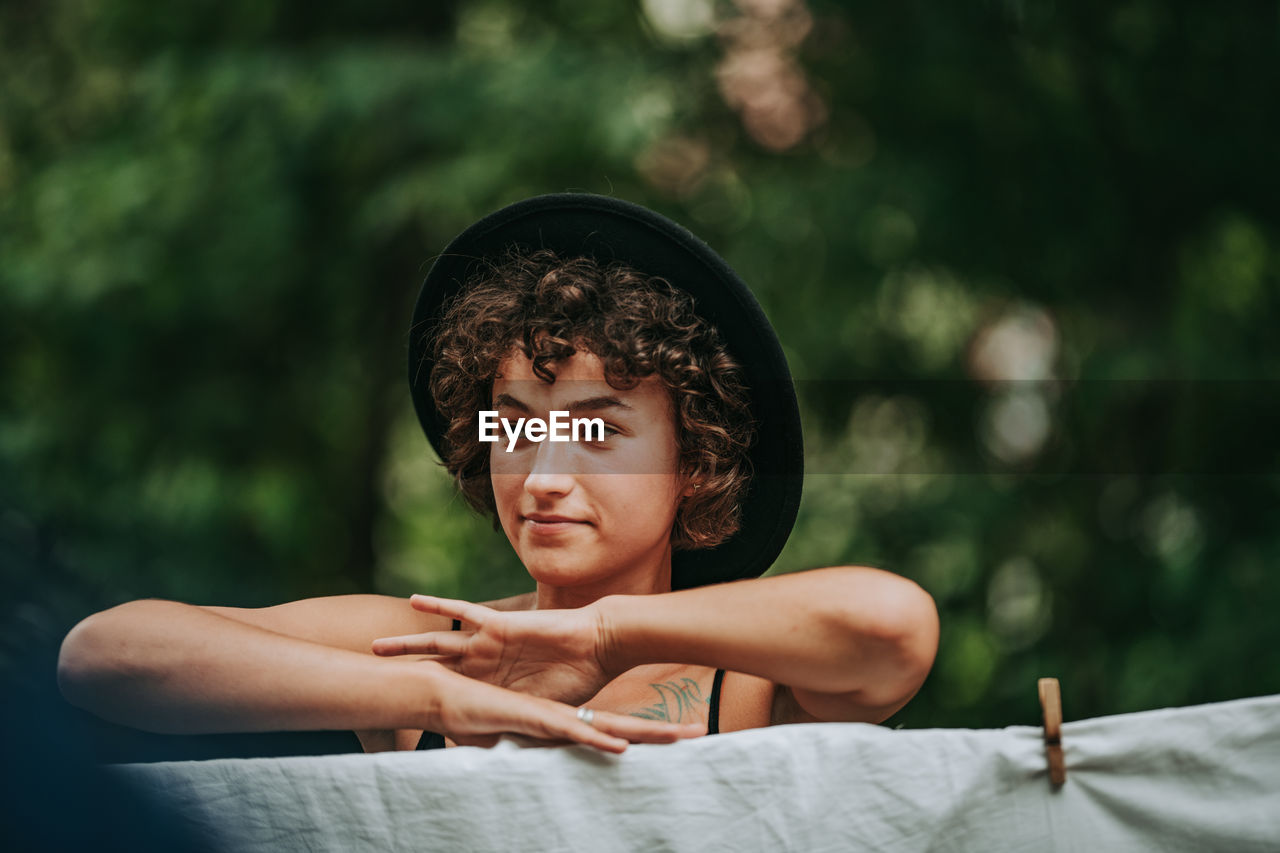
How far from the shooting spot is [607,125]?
2318mm

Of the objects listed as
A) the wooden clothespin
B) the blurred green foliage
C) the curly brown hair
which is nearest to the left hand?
the curly brown hair

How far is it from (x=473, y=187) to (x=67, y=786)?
191cm

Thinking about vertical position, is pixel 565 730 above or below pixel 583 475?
below

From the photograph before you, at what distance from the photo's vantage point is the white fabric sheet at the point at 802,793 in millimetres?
796

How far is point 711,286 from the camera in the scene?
1032mm

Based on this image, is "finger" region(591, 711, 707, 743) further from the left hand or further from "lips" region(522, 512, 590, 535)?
"lips" region(522, 512, 590, 535)

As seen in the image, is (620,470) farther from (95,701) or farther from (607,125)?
(607,125)

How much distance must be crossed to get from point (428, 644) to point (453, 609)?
47 millimetres

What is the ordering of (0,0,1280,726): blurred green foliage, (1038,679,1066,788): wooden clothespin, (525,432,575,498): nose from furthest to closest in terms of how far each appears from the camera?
1. (0,0,1280,726): blurred green foliage
2. (525,432,575,498): nose
3. (1038,679,1066,788): wooden clothespin

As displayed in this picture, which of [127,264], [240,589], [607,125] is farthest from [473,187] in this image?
[240,589]

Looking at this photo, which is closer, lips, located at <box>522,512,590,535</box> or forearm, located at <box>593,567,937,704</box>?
forearm, located at <box>593,567,937,704</box>

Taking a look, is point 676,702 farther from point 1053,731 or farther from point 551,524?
point 1053,731

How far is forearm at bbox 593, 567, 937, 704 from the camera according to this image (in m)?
0.87

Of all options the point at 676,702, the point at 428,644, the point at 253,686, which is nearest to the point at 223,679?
the point at 253,686
